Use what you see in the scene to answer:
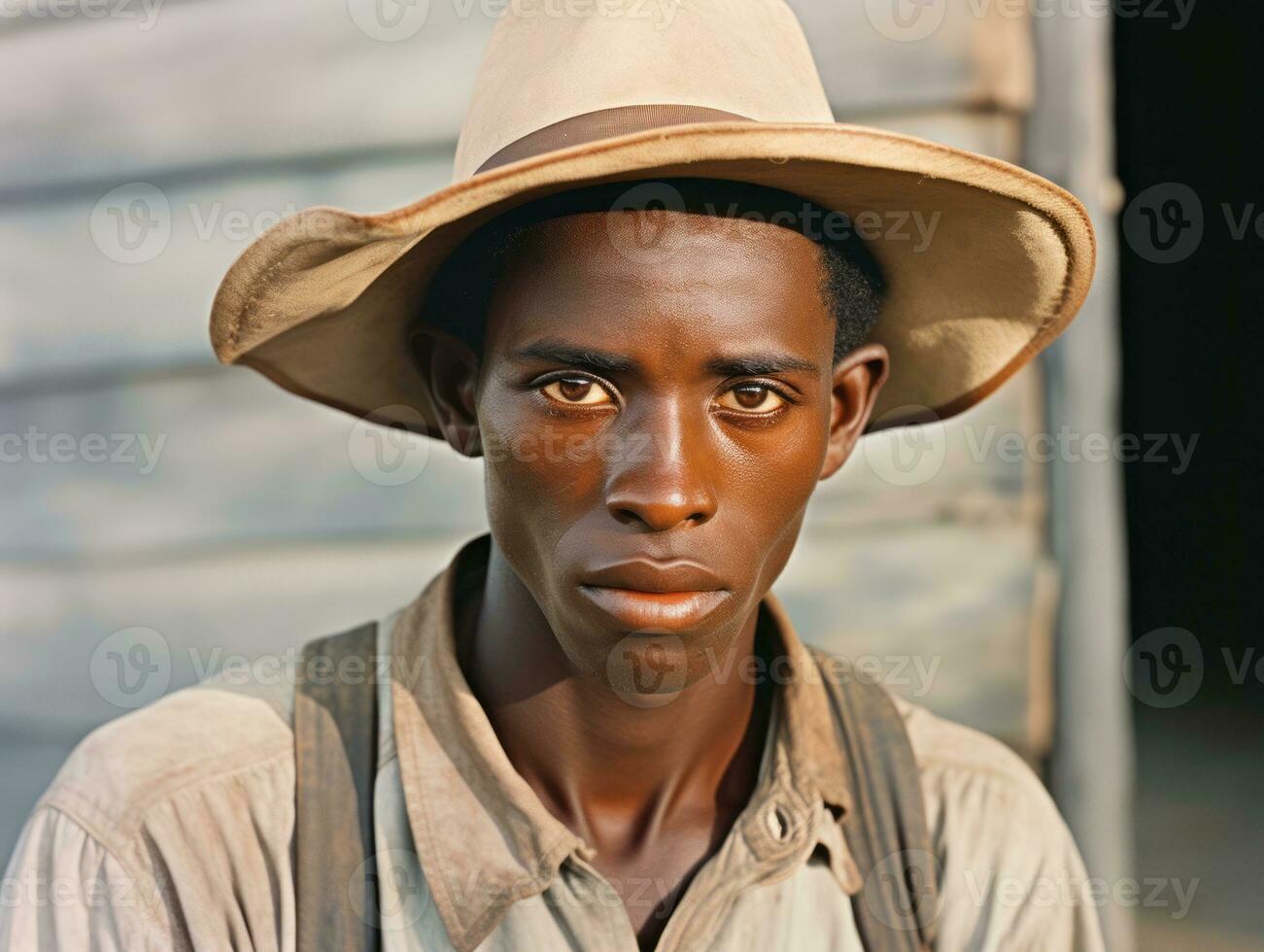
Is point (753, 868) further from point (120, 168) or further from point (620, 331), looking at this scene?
point (120, 168)

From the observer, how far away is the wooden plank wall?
2.62 m

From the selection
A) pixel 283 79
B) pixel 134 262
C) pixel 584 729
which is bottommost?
pixel 584 729

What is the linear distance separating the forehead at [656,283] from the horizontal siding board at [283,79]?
125cm

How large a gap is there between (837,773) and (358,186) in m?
1.67

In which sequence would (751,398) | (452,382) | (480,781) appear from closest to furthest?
(751,398) < (480,781) < (452,382)

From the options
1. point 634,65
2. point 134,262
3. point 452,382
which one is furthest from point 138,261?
point 634,65

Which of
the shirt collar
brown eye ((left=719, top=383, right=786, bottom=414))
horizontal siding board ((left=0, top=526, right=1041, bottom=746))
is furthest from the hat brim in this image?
horizontal siding board ((left=0, top=526, right=1041, bottom=746))

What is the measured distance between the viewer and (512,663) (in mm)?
1657

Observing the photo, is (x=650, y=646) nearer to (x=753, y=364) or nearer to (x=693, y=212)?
(x=753, y=364)

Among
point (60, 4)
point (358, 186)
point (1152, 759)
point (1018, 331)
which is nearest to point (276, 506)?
point (358, 186)

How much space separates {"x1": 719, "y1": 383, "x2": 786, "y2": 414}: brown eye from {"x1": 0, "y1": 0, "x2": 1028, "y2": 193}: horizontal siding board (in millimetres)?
1323

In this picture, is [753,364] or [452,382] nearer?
[753,364]

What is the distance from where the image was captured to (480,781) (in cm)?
158

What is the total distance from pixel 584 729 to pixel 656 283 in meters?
0.59
